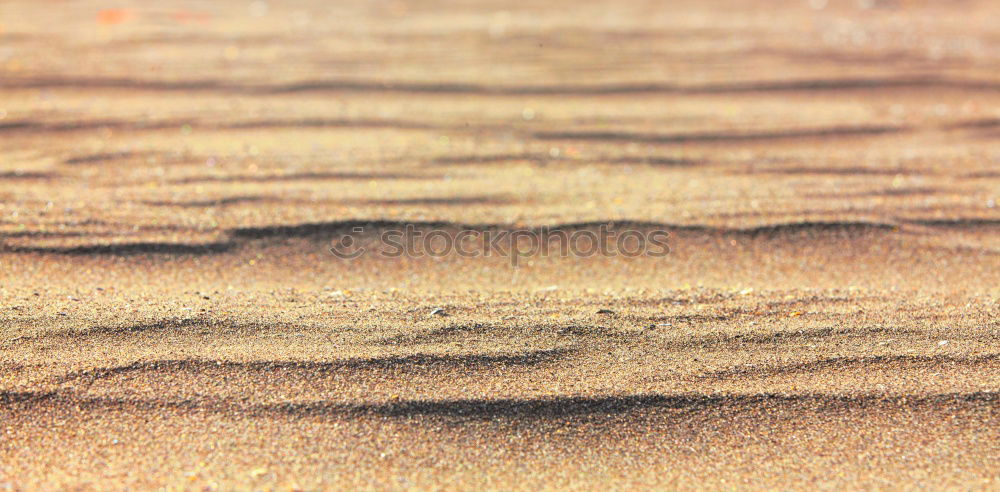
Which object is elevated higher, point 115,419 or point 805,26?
point 805,26

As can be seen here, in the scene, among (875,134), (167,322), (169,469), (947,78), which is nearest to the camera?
(169,469)

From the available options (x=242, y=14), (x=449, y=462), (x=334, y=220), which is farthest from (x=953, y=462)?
(x=242, y=14)

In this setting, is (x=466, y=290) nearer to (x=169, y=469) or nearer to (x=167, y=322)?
(x=167, y=322)

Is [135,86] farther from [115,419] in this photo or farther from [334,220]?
[115,419]

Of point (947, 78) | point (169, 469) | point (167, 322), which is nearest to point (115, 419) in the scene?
point (169, 469)

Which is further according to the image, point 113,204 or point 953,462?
point 113,204

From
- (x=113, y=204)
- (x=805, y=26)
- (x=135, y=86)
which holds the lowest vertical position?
(x=113, y=204)

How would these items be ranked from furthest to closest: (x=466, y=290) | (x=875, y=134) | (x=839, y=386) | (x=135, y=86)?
(x=135, y=86) → (x=875, y=134) → (x=466, y=290) → (x=839, y=386)
